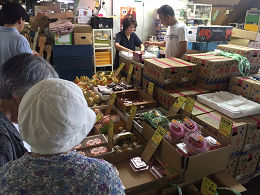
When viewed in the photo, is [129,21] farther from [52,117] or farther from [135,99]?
[52,117]

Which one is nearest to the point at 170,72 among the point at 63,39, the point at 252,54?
the point at 252,54

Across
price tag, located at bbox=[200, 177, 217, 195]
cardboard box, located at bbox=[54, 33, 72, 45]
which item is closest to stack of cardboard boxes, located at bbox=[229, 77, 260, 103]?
price tag, located at bbox=[200, 177, 217, 195]

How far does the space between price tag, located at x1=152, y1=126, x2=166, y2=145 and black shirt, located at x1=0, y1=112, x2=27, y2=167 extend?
0.83 m

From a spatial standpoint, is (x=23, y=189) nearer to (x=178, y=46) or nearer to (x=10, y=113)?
(x=10, y=113)

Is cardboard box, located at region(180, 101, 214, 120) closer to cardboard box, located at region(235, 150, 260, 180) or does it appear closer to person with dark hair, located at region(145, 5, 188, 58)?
cardboard box, located at region(235, 150, 260, 180)

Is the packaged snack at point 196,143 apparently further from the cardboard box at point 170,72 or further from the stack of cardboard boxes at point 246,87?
→ the stack of cardboard boxes at point 246,87

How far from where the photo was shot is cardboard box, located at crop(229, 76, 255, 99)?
211 centimetres

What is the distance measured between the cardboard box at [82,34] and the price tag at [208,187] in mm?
4178

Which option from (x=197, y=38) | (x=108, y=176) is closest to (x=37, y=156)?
(x=108, y=176)

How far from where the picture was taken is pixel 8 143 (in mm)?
1068

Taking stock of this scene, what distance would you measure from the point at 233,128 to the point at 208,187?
48 cm

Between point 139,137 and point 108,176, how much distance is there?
1.09 meters

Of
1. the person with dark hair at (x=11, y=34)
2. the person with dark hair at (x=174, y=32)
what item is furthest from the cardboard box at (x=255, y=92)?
the person with dark hair at (x=11, y=34)

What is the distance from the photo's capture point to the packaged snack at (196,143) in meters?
1.44
